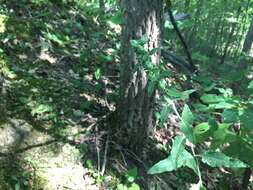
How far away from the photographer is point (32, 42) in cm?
432

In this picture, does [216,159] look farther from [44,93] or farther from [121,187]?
[44,93]

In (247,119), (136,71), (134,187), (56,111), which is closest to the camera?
(247,119)

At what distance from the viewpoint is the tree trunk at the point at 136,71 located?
3.29m

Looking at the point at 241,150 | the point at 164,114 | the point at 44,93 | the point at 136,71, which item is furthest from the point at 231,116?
the point at 44,93

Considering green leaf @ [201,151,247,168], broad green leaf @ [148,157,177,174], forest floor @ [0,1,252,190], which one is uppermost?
green leaf @ [201,151,247,168]


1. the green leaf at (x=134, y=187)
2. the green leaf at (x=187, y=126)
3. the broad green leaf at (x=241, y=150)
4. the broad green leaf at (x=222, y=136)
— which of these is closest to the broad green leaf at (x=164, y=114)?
the green leaf at (x=187, y=126)

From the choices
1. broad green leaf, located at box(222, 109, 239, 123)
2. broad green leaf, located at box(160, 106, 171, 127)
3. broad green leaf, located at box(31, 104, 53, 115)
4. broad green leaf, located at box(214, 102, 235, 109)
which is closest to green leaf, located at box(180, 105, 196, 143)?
broad green leaf, located at box(160, 106, 171, 127)

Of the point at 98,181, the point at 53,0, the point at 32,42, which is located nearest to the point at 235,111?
the point at 98,181

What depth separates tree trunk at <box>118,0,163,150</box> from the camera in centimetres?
329

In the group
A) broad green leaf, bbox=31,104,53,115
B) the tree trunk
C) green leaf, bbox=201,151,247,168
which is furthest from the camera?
broad green leaf, bbox=31,104,53,115

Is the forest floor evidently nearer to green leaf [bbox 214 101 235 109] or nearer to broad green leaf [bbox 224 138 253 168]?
broad green leaf [bbox 224 138 253 168]

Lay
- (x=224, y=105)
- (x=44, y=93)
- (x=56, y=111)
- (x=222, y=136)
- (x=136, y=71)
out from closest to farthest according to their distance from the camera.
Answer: (x=224, y=105), (x=222, y=136), (x=136, y=71), (x=56, y=111), (x=44, y=93)

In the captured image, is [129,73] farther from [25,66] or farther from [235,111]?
[235,111]

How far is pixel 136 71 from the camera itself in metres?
3.38
